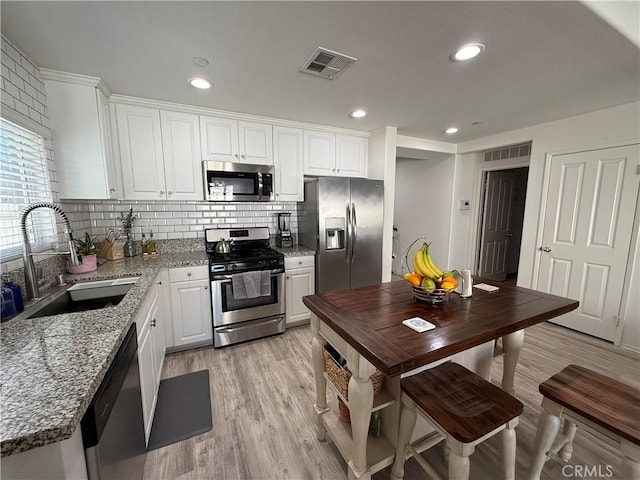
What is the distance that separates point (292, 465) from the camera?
4.85 feet

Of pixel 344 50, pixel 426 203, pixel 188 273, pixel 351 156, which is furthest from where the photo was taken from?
pixel 426 203

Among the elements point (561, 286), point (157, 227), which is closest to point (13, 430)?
point (157, 227)

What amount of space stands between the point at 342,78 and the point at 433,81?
0.75 m

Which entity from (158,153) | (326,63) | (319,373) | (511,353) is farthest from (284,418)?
(158,153)

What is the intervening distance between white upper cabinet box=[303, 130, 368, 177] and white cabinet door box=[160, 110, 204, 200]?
49.3 inches

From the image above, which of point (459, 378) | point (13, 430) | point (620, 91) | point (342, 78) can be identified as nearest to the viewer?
point (13, 430)

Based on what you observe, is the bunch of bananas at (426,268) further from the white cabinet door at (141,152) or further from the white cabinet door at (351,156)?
the white cabinet door at (141,152)

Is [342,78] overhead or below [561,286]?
overhead

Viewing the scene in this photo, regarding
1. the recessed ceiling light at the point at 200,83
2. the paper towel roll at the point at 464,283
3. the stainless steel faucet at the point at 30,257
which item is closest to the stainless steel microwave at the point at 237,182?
the recessed ceiling light at the point at 200,83

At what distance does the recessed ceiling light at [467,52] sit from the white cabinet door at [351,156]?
5.87 feet

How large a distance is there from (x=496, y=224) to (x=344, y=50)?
165 inches

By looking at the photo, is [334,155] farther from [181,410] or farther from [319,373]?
[181,410]

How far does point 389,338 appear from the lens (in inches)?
43.1

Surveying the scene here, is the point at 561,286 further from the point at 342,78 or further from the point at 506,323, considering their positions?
the point at 342,78
